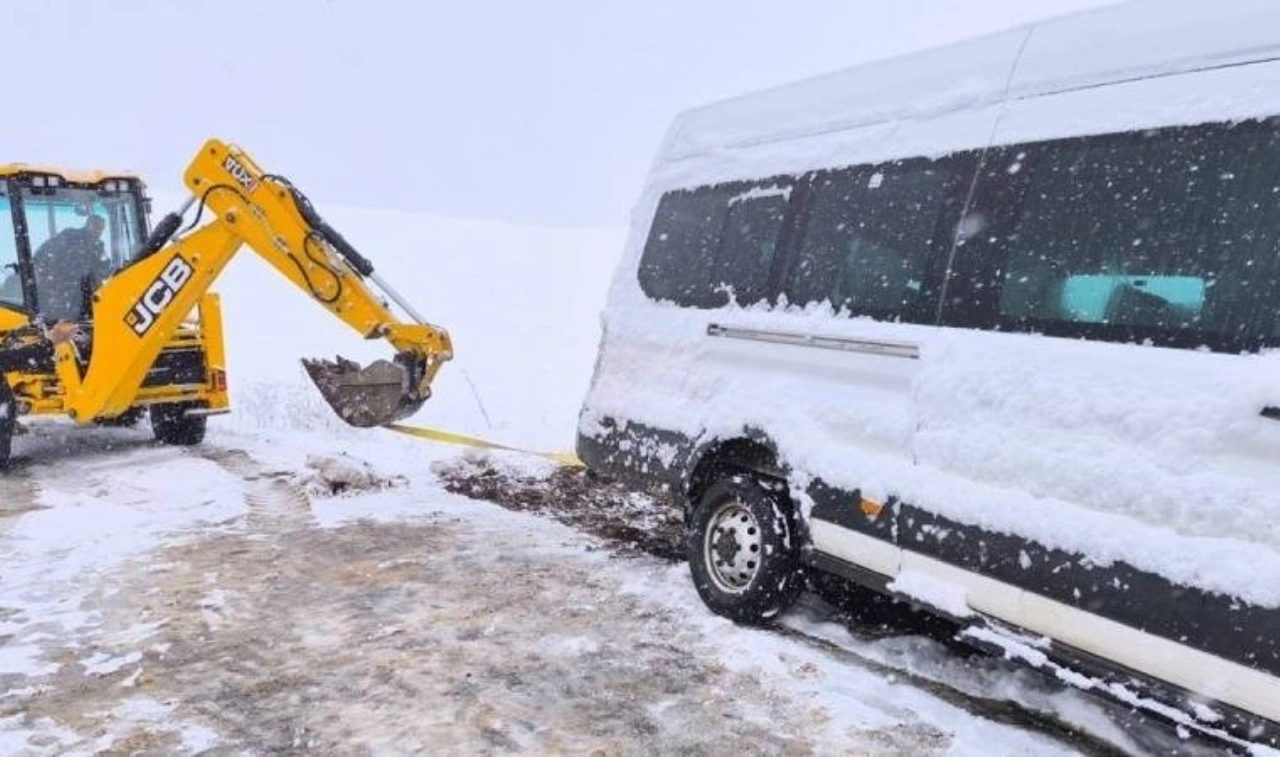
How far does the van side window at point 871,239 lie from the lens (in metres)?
4.04

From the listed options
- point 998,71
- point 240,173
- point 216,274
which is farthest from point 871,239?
point 216,274

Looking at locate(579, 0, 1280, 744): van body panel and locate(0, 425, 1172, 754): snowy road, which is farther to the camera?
locate(0, 425, 1172, 754): snowy road

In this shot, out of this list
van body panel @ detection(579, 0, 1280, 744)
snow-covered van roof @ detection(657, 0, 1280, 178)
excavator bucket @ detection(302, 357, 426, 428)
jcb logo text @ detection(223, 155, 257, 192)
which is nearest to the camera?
van body panel @ detection(579, 0, 1280, 744)

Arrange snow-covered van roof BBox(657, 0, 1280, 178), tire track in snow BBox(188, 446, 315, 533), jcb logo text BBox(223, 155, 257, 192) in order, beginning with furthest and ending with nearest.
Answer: jcb logo text BBox(223, 155, 257, 192), tire track in snow BBox(188, 446, 315, 533), snow-covered van roof BBox(657, 0, 1280, 178)

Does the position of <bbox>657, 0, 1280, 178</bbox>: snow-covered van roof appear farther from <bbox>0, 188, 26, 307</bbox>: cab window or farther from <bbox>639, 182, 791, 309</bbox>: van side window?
<bbox>0, 188, 26, 307</bbox>: cab window

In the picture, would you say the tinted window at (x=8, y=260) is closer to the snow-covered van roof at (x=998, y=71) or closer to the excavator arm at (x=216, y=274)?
the excavator arm at (x=216, y=274)

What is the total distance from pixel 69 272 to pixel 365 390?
4063 millimetres

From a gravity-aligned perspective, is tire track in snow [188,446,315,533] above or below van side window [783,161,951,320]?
below

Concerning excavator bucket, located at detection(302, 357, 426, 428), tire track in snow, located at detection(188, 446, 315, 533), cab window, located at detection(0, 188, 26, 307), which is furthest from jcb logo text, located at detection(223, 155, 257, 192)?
cab window, located at detection(0, 188, 26, 307)

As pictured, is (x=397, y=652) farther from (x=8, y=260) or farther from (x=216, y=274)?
(x=8, y=260)

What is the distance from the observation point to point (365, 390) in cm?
766

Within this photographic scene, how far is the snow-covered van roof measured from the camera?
3.09 m

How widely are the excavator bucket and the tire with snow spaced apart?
11.3 feet

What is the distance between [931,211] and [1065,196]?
24.3 inches
